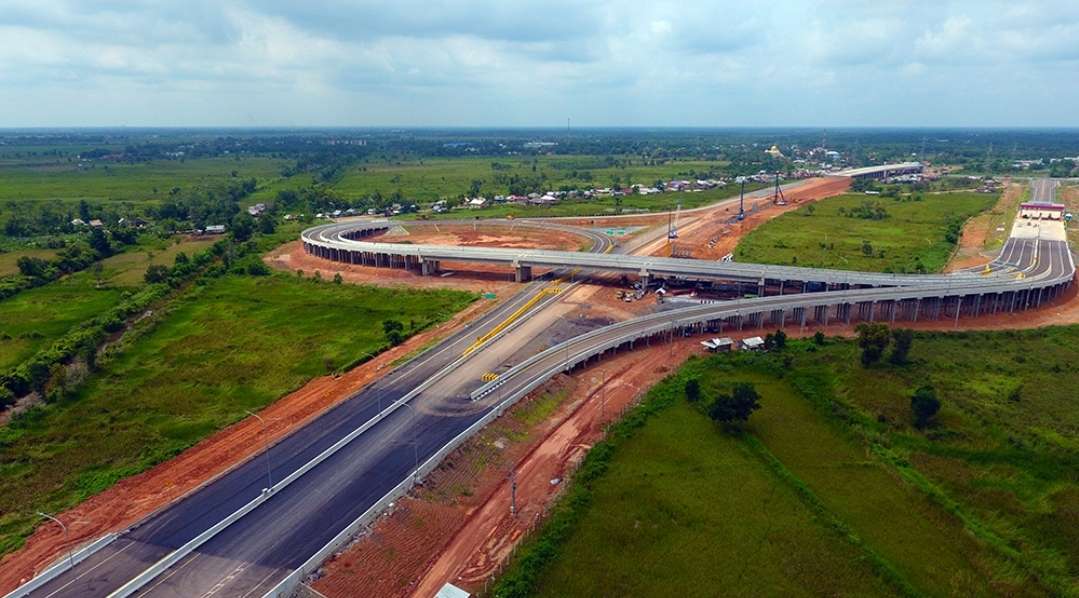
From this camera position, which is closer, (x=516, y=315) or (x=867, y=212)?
(x=516, y=315)

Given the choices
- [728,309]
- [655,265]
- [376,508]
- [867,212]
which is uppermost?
[867,212]

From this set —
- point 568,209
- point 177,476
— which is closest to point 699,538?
point 177,476

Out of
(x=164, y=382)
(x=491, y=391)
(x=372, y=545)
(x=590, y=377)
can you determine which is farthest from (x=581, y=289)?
(x=372, y=545)

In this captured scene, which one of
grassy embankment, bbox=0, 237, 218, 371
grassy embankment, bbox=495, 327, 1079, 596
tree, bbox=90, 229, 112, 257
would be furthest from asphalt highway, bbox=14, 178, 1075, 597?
tree, bbox=90, 229, 112, 257

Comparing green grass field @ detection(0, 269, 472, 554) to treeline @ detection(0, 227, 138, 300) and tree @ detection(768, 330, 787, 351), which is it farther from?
tree @ detection(768, 330, 787, 351)

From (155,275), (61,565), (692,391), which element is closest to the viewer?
(61,565)

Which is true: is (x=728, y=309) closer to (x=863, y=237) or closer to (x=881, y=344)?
(x=881, y=344)
